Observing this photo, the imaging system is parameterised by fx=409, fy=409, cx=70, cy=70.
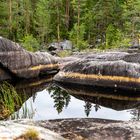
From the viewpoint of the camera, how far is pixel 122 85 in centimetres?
2438

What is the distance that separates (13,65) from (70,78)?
4.15m

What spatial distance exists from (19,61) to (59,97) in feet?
25.8

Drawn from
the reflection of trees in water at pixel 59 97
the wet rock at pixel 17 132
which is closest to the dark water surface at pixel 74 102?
the reflection of trees in water at pixel 59 97

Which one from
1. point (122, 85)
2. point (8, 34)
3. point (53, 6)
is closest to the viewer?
point (122, 85)

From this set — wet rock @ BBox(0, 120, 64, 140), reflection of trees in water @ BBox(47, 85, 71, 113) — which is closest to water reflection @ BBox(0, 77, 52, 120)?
reflection of trees in water @ BBox(47, 85, 71, 113)

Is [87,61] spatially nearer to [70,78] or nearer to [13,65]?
[70,78]

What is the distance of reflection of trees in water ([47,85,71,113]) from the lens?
19.6m

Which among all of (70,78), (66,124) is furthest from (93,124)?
(70,78)

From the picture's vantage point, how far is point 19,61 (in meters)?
28.4

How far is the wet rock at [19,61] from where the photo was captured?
90.3 feet

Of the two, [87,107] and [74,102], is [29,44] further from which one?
[87,107]

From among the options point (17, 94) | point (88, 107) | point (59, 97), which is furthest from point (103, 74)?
point (17, 94)

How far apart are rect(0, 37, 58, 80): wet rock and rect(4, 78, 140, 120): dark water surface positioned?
1.84 meters

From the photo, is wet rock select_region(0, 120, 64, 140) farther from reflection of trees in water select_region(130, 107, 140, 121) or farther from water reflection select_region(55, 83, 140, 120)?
water reflection select_region(55, 83, 140, 120)
